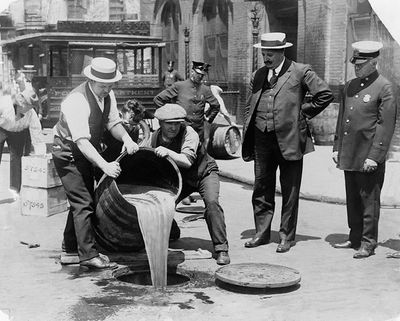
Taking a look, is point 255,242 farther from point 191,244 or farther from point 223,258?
point 223,258

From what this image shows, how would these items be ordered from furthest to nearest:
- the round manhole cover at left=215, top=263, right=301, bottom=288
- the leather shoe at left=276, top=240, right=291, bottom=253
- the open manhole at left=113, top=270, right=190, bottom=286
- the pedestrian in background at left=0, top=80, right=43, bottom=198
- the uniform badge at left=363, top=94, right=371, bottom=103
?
the pedestrian in background at left=0, top=80, right=43, bottom=198, the leather shoe at left=276, top=240, right=291, bottom=253, the uniform badge at left=363, top=94, right=371, bottom=103, the open manhole at left=113, top=270, right=190, bottom=286, the round manhole cover at left=215, top=263, right=301, bottom=288

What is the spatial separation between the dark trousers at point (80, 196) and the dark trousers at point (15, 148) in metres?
3.12

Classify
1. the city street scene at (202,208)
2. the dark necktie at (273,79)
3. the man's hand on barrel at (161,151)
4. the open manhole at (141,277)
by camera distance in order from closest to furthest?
the city street scene at (202,208) < the open manhole at (141,277) < the man's hand on barrel at (161,151) < the dark necktie at (273,79)

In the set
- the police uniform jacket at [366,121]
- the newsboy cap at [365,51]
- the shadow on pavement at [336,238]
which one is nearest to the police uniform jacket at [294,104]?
the police uniform jacket at [366,121]

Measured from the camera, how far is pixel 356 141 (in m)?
6.35

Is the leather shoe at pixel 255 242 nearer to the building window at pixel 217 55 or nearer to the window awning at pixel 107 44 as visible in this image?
the window awning at pixel 107 44

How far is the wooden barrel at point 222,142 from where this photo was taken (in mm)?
9461

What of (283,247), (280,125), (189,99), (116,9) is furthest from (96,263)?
(116,9)

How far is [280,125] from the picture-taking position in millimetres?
6508

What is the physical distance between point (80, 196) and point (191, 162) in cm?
102

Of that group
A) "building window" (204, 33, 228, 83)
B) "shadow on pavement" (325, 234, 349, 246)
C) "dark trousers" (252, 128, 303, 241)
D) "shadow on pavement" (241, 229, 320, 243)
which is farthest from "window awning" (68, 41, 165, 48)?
"shadow on pavement" (325, 234, 349, 246)

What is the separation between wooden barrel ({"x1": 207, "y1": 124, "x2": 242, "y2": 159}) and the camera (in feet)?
31.0

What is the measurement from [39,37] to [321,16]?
8900mm

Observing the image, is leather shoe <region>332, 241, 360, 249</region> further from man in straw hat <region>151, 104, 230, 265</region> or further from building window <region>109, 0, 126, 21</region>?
building window <region>109, 0, 126, 21</region>
